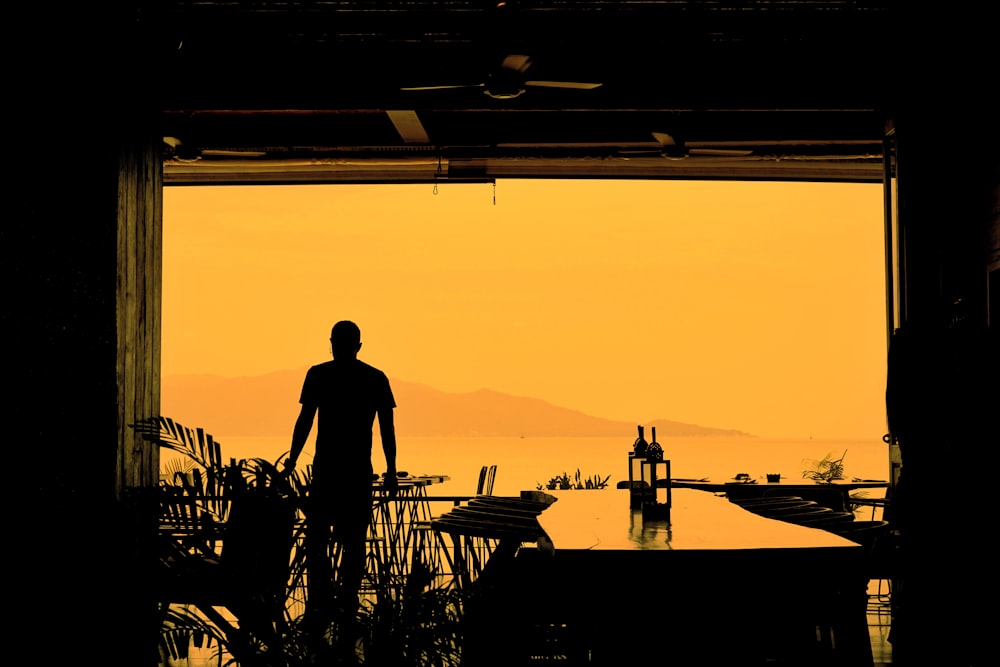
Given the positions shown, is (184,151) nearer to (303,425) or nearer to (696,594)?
(303,425)

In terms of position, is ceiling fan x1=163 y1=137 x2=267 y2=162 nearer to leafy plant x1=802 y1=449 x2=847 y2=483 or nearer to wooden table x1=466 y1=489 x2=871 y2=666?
leafy plant x1=802 y1=449 x2=847 y2=483

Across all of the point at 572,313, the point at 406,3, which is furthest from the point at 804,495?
the point at 572,313

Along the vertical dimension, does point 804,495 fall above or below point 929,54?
below

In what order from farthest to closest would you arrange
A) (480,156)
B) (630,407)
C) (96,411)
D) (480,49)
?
(630,407) < (480,156) < (480,49) < (96,411)

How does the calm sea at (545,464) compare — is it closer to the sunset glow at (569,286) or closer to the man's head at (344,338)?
the sunset glow at (569,286)

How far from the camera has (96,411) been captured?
14.1ft

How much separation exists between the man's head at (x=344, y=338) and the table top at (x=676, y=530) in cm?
168

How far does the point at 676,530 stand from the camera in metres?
2.87

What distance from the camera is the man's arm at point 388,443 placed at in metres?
5.20

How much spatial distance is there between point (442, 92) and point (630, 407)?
23.1 feet

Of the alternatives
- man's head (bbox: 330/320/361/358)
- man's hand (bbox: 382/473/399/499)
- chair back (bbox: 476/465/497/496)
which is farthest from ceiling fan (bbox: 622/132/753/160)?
man's hand (bbox: 382/473/399/499)

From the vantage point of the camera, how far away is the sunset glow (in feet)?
→ 35.3

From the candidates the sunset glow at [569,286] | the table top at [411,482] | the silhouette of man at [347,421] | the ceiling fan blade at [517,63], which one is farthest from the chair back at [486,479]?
the ceiling fan blade at [517,63]

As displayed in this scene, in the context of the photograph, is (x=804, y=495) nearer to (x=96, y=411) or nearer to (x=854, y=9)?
(x=854, y=9)
